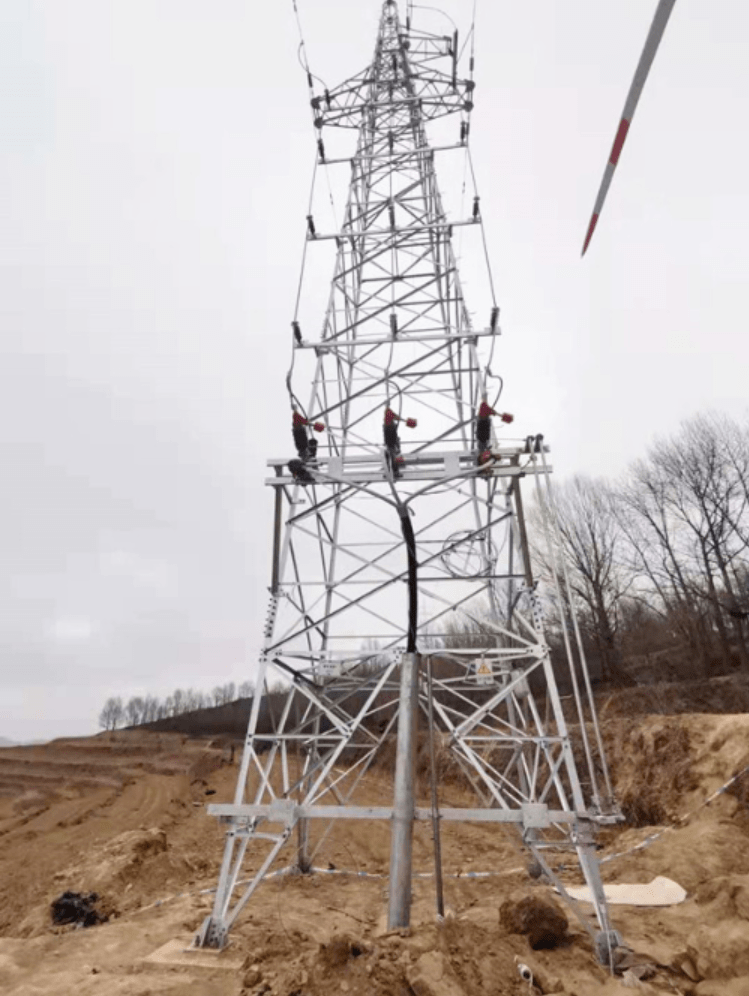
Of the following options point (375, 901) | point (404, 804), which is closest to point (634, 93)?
point (404, 804)

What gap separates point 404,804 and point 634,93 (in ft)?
20.7

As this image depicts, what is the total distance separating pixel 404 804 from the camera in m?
6.32

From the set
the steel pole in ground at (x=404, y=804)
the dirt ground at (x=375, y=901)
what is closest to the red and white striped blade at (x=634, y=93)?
the dirt ground at (x=375, y=901)

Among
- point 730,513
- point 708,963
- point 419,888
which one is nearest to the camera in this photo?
point 708,963

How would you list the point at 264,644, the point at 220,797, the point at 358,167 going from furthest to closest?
the point at 220,797, the point at 358,167, the point at 264,644

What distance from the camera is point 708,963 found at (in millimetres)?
4645

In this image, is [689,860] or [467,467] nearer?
[467,467]

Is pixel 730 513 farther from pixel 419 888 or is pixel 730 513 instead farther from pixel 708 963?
pixel 708 963

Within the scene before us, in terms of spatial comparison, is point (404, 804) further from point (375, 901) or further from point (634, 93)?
point (634, 93)

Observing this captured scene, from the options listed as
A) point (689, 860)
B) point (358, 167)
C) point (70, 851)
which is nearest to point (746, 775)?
point (689, 860)

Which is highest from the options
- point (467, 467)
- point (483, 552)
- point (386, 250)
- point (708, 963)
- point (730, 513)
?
point (730, 513)

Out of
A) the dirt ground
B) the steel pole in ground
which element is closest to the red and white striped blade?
the dirt ground

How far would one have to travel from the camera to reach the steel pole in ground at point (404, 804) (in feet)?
19.0

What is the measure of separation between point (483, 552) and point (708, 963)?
537 cm
